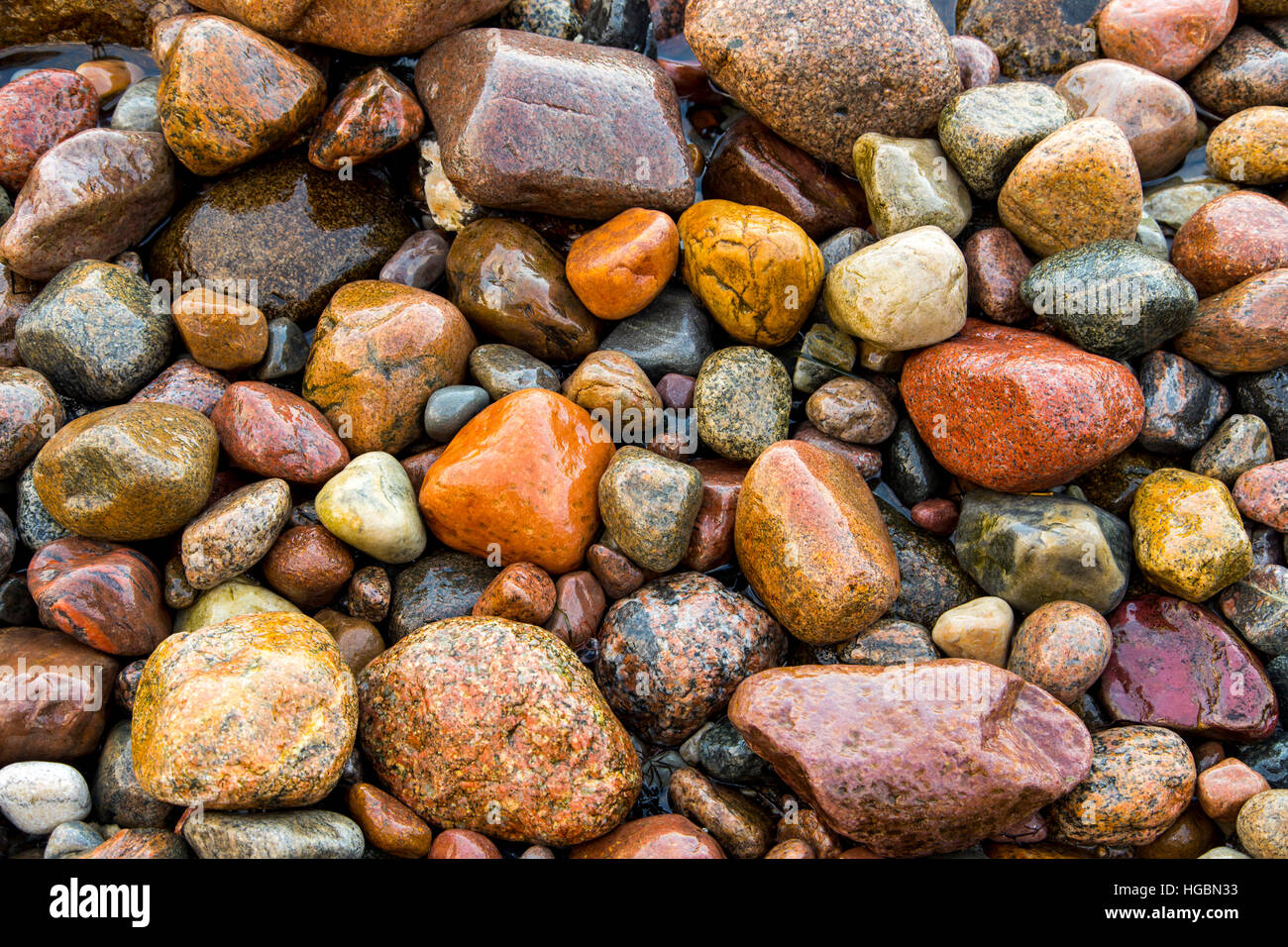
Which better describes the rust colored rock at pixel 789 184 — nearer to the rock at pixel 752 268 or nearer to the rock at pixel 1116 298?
the rock at pixel 752 268

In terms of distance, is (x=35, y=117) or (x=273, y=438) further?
(x=35, y=117)

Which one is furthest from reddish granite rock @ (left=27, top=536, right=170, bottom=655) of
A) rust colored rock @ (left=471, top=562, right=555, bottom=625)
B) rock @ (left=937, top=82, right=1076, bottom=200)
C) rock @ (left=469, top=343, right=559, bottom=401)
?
rock @ (left=937, top=82, right=1076, bottom=200)

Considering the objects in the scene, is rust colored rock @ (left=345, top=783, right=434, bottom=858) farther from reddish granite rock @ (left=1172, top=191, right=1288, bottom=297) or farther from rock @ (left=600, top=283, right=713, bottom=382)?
reddish granite rock @ (left=1172, top=191, right=1288, bottom=297)

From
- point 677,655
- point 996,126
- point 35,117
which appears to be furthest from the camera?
point 35,117

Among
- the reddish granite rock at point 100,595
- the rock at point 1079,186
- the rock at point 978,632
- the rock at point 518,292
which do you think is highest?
the rock at point 1079,186

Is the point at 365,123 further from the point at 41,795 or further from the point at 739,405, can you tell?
the point at 41,795

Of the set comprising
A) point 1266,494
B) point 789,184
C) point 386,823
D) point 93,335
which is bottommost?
point 386,823

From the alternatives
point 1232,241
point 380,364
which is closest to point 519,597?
point 380,364

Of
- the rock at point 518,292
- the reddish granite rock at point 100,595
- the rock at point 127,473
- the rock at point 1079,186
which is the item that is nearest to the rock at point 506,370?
the rock at point 518,292
